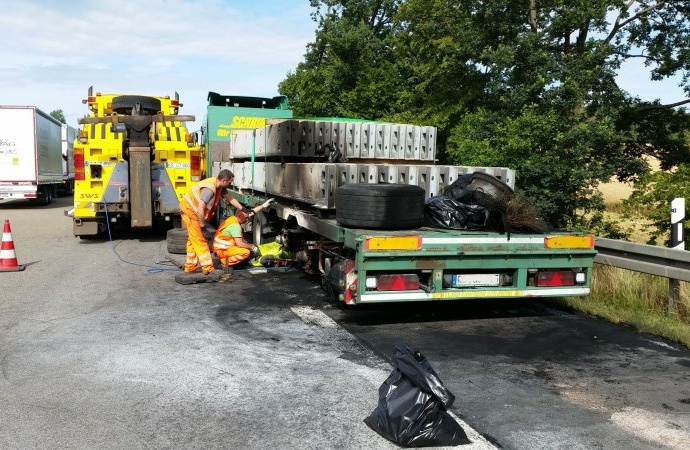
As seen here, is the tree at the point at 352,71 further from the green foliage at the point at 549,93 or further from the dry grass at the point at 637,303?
the dry grass at the point at 637,303

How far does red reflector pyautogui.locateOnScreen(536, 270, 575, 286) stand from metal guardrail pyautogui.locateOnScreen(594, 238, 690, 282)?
104 centimetres

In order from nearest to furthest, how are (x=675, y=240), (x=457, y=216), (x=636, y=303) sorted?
(x=457, y=216), (x=675, y=240), (x=636, y=303)

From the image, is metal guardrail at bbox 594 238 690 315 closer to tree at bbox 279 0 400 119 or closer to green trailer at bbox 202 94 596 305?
green trailer at bbox 202 94 596 305

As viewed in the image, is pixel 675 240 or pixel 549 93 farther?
pixel 549 93

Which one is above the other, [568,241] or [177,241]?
[568,241]

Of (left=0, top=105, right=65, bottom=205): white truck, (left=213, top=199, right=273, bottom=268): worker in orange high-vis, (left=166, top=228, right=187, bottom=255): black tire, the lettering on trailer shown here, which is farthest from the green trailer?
(left=0, top=105, right=65, bottom=205): white truck

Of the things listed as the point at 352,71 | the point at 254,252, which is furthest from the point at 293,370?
the point at 352,71

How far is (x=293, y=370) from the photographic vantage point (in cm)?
495

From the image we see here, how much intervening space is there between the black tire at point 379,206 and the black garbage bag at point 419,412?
266 cm

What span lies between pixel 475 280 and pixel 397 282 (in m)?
0.85

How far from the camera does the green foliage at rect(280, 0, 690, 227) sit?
13617mm

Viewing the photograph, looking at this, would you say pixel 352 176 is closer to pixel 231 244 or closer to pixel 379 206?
pixel 379 206

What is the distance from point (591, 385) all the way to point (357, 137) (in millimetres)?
5209

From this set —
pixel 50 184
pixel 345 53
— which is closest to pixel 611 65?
pixel 345 53
